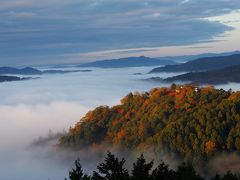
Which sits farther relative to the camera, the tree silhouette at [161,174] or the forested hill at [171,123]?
the forested hill at [171,123]

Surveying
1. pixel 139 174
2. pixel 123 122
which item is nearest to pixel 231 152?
pixel 123 122

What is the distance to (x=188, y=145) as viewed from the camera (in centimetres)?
7425

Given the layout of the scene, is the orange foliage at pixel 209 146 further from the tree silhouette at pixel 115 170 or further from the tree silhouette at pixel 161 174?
the tree silhouette at pixel 115 170

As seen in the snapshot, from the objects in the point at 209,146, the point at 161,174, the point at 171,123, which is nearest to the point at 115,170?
the point at 161,174

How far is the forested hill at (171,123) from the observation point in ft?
242

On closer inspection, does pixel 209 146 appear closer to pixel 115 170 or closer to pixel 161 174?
pixel 161 174

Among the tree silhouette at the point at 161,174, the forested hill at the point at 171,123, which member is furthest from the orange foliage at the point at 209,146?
the tree silhouette at the point at 161,174

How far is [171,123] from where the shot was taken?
77812 millimetres

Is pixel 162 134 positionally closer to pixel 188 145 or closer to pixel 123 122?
pixel 188 145

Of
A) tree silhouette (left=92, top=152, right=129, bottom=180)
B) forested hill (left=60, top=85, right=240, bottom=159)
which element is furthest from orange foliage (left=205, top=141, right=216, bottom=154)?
tree silhouette (left=92, top=152, right=129, bottom=180)

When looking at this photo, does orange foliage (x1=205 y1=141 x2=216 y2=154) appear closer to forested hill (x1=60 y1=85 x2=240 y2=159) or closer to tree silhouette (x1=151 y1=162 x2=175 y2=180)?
forested hill (x1=60 y1=85 x2=240 y2=159)

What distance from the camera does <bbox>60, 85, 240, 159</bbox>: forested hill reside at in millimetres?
73875

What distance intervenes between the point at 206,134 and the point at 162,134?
20.4ft

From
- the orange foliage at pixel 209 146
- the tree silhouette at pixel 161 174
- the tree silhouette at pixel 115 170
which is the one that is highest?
the tree silhouette at pixel 115 170
